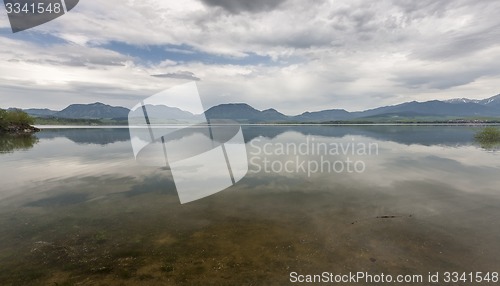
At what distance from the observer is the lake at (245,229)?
39.2 ft

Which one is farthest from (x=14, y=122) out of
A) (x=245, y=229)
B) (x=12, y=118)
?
(x=245, y=229)

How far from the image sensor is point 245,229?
16.3 meters

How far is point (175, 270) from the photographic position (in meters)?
11.9

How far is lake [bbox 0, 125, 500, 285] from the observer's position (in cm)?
1195

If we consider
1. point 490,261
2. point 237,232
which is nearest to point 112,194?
point 237,232

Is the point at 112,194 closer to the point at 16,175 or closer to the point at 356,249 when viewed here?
the point at 16,175

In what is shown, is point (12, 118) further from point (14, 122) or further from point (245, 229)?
point (245, 229)

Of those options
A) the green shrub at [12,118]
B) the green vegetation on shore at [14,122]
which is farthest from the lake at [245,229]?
the green shrub at [12,118]

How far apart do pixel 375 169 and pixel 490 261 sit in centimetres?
2319

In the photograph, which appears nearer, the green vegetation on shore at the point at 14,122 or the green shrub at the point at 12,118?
the green shrub at the point at 12,118

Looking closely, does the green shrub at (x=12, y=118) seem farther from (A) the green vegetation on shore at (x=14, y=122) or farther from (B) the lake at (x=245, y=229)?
(B) the lake at (x=245, y=229)

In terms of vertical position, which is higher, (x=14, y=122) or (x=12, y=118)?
(x=12, y=118)

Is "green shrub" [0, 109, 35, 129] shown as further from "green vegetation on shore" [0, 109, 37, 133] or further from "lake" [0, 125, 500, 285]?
"lake" [0, 125, 500, 285]

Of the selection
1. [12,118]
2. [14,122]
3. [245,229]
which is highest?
[12,118]
